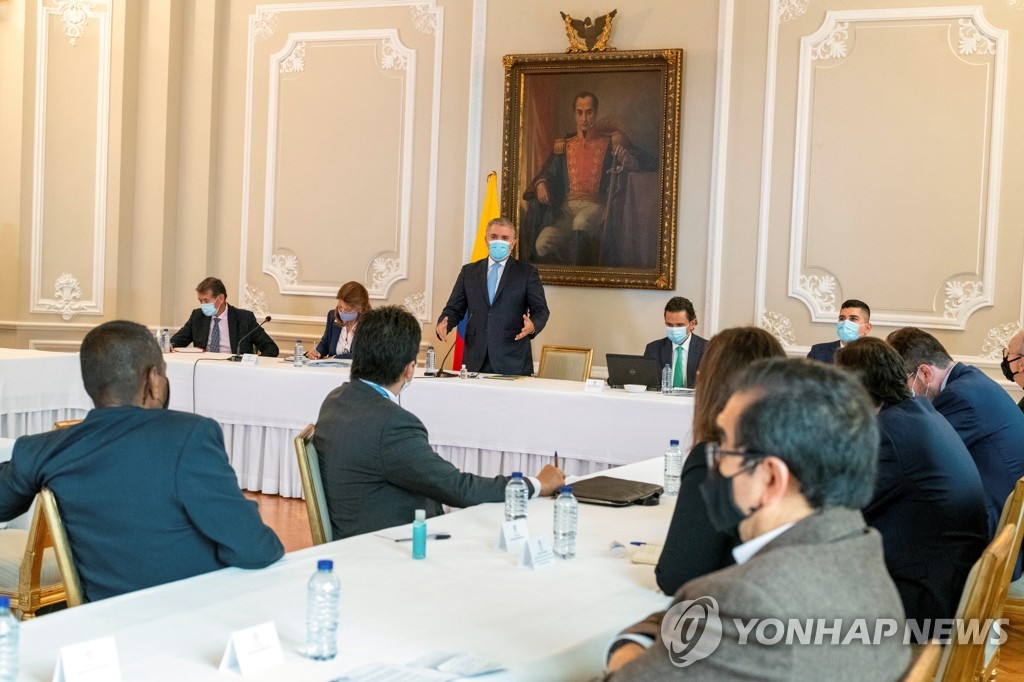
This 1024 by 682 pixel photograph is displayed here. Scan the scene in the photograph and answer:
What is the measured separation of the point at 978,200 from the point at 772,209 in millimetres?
1210

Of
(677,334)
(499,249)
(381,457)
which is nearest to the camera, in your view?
(381,457)

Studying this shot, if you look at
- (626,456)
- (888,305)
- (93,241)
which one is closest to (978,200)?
(888,305)

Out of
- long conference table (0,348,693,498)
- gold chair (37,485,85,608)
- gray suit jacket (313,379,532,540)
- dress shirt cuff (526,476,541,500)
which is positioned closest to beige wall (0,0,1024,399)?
long conference table (0,348,693,498)

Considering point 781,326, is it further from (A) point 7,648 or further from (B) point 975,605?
(A) point 7,648

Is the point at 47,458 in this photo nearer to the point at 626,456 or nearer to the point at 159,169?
the point at 626,456

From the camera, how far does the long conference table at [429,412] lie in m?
4.99

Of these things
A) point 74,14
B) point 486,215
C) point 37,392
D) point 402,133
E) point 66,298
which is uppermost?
point 74,14

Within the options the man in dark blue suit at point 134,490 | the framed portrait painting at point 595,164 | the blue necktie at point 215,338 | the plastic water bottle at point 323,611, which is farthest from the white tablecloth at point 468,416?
the plastic water bottle at point 323,611

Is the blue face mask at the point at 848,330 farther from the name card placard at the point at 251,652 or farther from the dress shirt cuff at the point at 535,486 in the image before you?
the name card placard at the point at 251,652

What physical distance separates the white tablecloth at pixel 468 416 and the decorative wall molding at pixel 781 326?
→ 1.88 meters

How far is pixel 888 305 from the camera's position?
6645mm

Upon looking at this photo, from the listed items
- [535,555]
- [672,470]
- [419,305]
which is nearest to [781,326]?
[419,305]

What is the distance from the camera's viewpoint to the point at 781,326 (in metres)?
6.90

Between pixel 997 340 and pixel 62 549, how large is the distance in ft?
18.9
